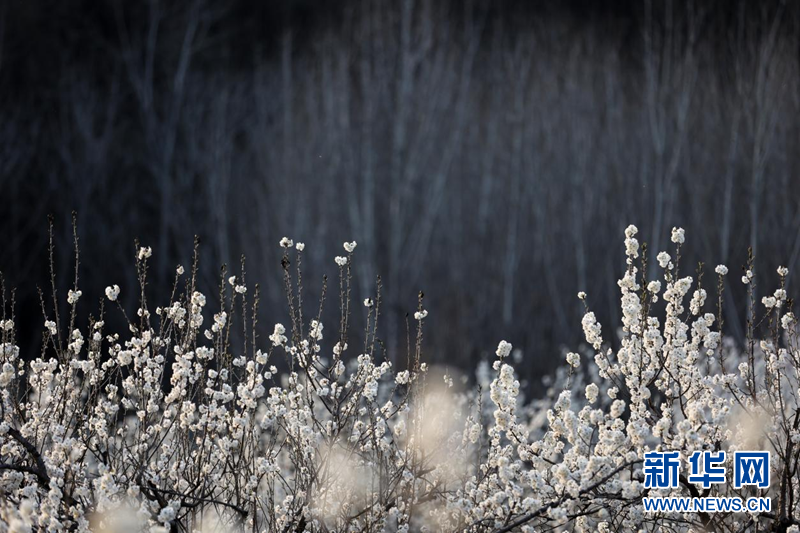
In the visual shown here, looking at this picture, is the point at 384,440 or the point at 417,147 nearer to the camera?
the point at 384,440

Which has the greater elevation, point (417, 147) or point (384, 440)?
point (417, 147)

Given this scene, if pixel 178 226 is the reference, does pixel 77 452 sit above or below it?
below

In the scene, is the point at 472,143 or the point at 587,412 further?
the point at 472,143

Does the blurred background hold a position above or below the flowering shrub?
above

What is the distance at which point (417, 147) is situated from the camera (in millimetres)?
12891

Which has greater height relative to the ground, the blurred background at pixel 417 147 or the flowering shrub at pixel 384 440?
the blurred background at pixel 417 147

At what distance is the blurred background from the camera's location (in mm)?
11867

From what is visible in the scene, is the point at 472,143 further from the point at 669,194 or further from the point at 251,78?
the point at 251,78

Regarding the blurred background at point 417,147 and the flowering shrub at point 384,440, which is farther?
the blurred background at point 417,147

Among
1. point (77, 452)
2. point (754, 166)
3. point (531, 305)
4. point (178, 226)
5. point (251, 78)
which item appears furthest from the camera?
point (251, 78)

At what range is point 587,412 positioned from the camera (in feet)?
11.7

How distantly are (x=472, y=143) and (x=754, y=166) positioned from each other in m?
4.20

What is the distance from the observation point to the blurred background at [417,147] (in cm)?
1187

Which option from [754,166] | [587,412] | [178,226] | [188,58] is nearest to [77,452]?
[587,412]
